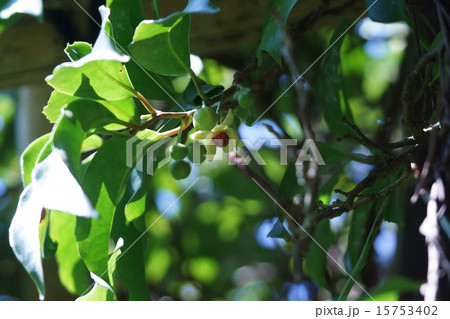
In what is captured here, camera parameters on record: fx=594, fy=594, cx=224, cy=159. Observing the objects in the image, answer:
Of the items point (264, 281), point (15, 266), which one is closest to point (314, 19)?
point (264, 281)

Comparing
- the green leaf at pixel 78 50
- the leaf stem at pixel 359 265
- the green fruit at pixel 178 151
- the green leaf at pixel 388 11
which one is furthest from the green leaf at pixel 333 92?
the green leaf at pixel 78 50

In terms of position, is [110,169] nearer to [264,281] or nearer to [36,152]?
[36,152]

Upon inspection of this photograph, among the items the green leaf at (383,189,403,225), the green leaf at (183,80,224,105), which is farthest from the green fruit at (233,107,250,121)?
the green leaf at (383,189,403,225)

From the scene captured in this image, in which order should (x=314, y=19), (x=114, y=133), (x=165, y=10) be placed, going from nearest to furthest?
(x=114, y=133), (x=314, y=19), (x=165, y=10)

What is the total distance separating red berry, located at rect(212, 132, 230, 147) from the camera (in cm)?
92

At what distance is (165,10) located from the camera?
137cm

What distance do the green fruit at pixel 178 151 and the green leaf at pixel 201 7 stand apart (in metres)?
0.22

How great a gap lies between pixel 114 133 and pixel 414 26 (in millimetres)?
508

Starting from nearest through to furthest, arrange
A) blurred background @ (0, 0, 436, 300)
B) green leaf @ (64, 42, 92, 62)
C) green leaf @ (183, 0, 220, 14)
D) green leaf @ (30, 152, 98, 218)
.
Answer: green leaf @ (30, 152, 98, 218) < green leaf @ (183, 0, 220, 14) < green leaf @ (64, 42, 92, 62) < blurred background @ (0, 0, 436, 300)

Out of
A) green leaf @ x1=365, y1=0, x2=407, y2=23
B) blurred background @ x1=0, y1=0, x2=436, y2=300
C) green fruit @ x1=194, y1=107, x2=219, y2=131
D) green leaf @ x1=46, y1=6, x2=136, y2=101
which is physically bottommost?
blurred background @ x1=0, y1=0, x2=436, y2=300

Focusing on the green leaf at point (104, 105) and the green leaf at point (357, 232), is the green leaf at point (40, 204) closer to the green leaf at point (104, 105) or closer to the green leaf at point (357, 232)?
the green leaf at point (104, 105)

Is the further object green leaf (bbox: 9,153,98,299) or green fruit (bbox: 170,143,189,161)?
green fruit (bbox: 170,143,189,161)

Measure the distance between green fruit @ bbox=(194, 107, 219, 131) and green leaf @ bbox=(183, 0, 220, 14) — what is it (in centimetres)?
15

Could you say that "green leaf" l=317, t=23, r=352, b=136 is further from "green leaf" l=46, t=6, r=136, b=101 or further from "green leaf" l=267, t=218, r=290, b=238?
"green leaf" l=46, t=6, r=136, b=101
